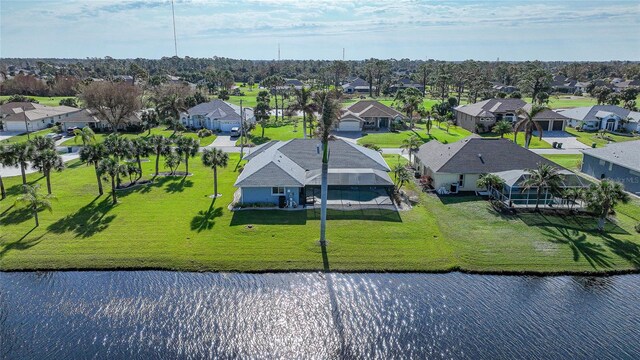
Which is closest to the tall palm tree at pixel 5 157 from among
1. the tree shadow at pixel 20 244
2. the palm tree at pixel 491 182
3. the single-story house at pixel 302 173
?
the tree shadow at pixel 20 244

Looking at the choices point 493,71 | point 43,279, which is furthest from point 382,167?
point 493,71

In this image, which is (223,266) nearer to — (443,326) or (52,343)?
(52,343)

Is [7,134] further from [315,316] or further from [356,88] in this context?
[356,88]

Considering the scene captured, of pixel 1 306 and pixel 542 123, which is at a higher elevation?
pixel 542 123

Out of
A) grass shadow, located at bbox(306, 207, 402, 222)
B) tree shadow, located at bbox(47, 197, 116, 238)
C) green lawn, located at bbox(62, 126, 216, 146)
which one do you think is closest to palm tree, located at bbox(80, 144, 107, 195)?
tree shadow, located at bbox(47, 197, 116, 238)

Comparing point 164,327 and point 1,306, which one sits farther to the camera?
point 1,306

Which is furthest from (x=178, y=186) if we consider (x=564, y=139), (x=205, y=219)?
(x=564, y=139)

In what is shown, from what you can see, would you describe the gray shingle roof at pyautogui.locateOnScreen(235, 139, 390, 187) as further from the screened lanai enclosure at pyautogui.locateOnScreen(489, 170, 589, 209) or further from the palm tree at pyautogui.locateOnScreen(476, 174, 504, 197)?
the screened lanai enclosure at pyautogui.locateOnScreen(489, 170, 589, 209)
